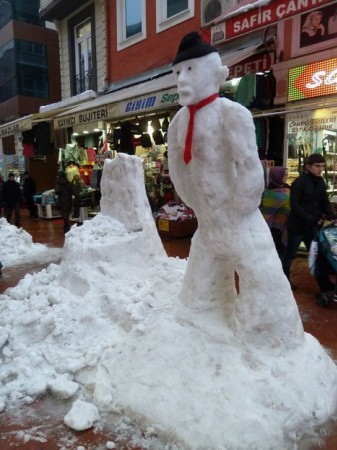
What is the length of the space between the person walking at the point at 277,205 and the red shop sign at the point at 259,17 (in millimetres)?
2135

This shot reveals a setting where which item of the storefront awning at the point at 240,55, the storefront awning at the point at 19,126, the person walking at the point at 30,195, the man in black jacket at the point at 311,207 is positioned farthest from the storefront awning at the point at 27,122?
the man in black jacket at the point at 311,207

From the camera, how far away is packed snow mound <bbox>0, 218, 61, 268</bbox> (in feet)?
23.7

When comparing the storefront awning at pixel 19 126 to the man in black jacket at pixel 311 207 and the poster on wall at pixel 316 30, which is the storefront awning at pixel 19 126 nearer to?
the poster on wall at pixel 316 30

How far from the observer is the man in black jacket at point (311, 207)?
4.68 metres

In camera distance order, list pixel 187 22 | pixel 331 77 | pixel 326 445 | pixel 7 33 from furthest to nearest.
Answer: pixel 7 33 < pixel 187 22 < pixel 331 77 < pixel 326 445

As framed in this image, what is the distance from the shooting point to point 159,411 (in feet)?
7.89

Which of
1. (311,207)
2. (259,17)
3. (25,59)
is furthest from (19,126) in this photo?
(25,59)

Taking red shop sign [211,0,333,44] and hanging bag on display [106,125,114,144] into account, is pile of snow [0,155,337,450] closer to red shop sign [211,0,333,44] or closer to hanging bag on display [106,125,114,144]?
red shop sign [211,0,333,44]

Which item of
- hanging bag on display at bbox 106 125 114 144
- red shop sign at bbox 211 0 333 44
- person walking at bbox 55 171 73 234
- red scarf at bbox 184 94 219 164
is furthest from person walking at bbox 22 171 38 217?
red scarf at bbox 184 94 219 164

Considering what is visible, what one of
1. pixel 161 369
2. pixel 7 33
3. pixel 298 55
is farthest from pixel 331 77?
pixel 7 33

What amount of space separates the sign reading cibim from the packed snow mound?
5267mm

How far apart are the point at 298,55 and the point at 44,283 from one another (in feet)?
18.8

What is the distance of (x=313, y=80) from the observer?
21.4ft

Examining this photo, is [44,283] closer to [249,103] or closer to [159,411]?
[159,411]
